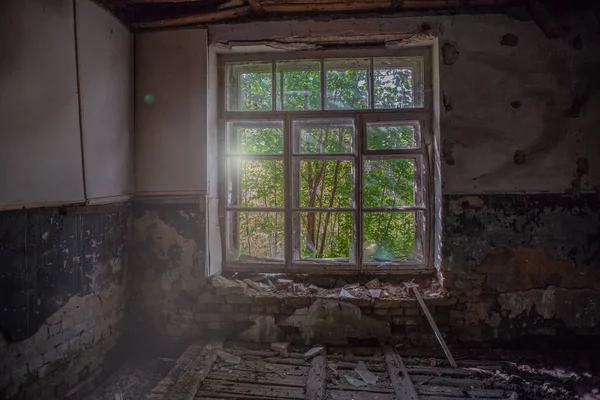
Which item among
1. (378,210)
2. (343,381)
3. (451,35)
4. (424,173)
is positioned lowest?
(343,381)

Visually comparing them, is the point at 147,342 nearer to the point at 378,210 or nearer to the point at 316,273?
the point at 316,273

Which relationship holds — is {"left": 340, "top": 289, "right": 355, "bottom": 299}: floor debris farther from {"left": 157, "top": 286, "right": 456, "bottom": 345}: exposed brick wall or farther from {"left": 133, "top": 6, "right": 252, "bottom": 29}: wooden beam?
{"left": 133, "top": 6, "right": 252, "bottom": 29}: wooden beam

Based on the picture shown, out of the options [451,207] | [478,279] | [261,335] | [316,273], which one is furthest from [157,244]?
[478,279]

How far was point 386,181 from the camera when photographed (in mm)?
3273

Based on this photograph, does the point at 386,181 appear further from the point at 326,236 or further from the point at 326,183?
the point at 326,236

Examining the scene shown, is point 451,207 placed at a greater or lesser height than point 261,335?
greater

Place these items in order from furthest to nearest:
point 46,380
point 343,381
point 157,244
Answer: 1. point 157,244
2. point 343,381
3. point 46,380

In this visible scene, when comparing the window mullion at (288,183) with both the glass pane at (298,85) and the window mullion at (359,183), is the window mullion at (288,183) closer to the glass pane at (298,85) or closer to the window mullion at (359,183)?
the glass pane at (298,85)

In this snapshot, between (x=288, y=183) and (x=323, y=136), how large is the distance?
1.66ft

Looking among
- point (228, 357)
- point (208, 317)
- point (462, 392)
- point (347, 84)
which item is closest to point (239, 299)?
point (208, 317)

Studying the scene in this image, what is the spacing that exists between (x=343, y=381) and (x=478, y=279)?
1322 millimetres

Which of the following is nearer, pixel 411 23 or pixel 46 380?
pixel 46 380

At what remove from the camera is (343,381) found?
2.48m

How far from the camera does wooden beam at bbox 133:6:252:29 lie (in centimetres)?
306
